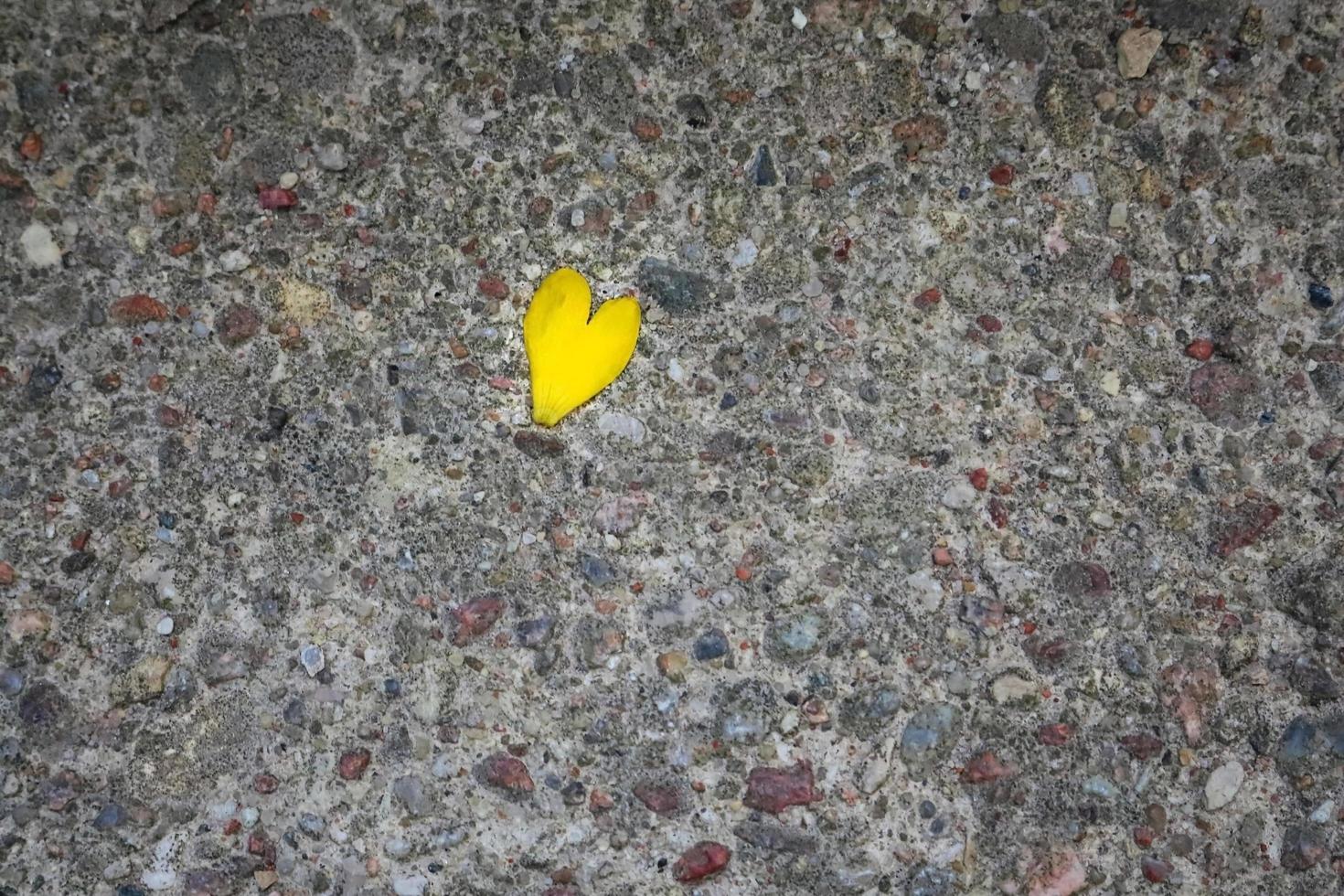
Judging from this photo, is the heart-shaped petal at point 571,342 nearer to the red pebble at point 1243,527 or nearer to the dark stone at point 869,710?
the dark stone at point 869,710

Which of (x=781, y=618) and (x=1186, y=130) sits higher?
(x=1186, y=130)

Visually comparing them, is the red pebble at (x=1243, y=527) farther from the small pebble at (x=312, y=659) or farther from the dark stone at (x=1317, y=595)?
the small pebble at (x=312, y=659)

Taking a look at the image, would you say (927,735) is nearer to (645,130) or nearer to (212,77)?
(645,130)

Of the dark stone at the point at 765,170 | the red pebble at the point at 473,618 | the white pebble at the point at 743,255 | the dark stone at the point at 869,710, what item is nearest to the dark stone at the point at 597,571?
the red pebble at the point at 473,618

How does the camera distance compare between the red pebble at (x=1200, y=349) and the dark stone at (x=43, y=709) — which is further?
the red pebble at (x=1200, y=349)

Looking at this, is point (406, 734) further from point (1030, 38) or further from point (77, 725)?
point (1030, 38)

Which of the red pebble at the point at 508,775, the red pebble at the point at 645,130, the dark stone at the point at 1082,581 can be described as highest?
the red pebble at the point at 645,130

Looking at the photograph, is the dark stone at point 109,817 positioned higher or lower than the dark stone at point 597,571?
lower

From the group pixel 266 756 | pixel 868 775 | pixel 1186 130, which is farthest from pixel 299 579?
pixel 1186 130
